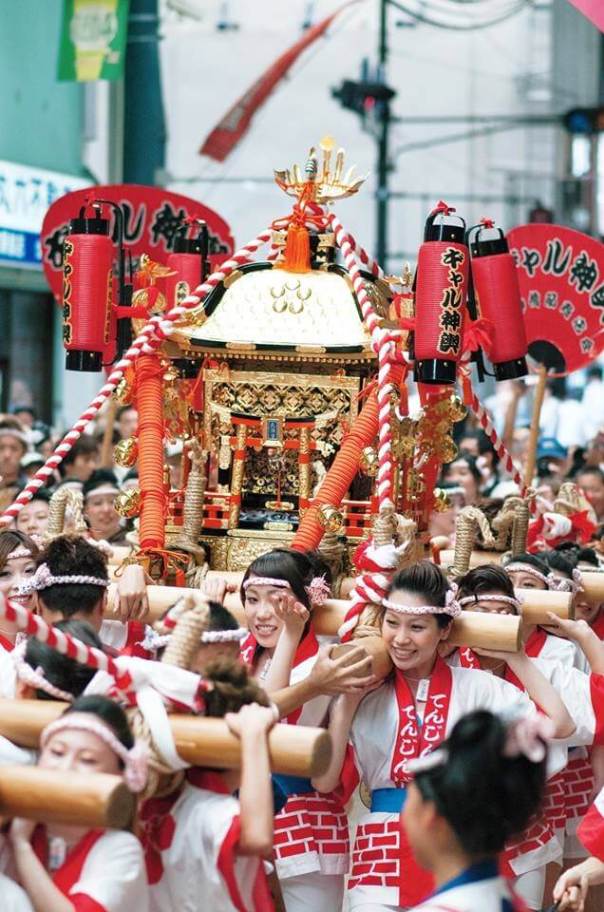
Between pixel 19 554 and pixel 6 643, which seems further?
pixel 19 554

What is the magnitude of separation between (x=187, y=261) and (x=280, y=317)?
109 centimetres

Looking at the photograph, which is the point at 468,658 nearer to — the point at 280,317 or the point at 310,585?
the point at 310,585

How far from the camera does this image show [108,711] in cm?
391

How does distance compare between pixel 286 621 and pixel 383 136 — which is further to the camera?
pixel 383 136

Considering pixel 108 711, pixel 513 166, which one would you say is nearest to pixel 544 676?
pixel 108 711

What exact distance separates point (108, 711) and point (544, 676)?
2149 millimetres

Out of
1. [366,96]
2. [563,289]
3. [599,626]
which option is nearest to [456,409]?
[599,626]

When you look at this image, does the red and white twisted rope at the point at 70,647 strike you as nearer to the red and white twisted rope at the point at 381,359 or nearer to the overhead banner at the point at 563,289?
the red and white twisted rope at the point at 381,359

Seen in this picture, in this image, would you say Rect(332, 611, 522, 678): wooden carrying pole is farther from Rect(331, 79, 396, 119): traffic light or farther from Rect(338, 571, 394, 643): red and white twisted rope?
Rect(331, 79, 396, 119): traffic light

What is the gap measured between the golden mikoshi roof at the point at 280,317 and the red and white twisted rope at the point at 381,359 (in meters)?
0.12

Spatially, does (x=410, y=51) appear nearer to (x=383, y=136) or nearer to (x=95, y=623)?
(x=383, y=136)

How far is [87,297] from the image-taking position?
24.1ft

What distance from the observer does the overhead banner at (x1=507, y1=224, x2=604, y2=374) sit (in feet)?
32.2

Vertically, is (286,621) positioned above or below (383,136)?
below
